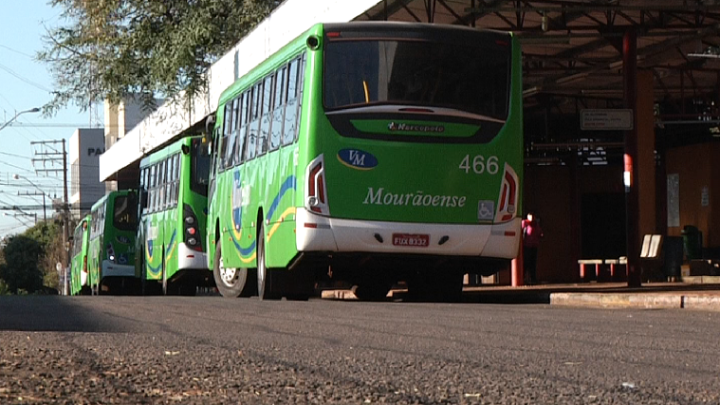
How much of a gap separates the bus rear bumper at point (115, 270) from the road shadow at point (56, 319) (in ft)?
68.5

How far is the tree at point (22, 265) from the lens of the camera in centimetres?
10638

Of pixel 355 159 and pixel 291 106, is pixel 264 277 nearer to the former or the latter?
pixel 291 106

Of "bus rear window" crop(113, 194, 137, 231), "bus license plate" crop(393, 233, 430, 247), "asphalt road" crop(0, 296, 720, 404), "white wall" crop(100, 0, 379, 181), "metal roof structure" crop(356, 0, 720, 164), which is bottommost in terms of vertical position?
"asphalt road" crop(0, 296, 720, 404)

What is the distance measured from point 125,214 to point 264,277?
18.9 metres

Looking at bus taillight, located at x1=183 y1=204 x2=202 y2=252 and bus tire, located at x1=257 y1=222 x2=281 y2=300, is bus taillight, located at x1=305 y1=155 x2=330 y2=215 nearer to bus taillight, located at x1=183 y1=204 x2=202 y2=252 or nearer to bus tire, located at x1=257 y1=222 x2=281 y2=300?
bus tire, located at x1=257 y1=222 x2=281 y2=300

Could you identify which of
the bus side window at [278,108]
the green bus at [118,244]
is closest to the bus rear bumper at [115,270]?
the green bus at [118,244]

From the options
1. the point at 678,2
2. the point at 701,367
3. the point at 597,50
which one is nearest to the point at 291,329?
the point at 701,367

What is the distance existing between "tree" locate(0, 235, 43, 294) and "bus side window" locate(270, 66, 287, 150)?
8559 cm

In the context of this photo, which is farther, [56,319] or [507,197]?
[507,197]

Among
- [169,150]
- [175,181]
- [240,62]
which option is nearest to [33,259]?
[240,62]

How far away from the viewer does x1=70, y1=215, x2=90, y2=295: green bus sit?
1799 inches

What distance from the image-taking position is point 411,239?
17.2 metres

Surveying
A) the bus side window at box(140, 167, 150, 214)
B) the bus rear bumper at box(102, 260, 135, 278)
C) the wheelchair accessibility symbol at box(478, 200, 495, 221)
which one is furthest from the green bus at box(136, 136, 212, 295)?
the wheelchair accessibility symbol at box(478, 200, 495, 221)

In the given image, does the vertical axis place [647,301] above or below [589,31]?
below
